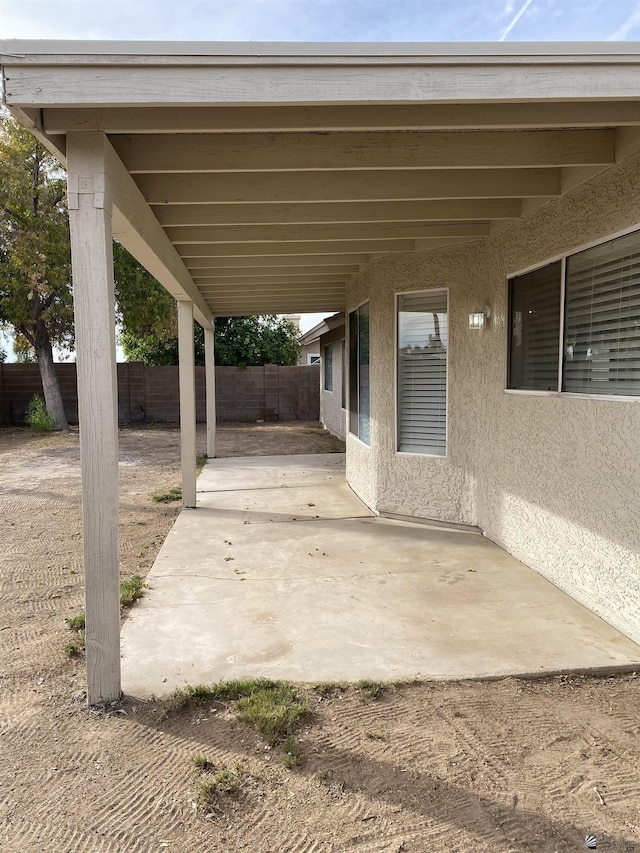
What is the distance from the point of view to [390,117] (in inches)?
121

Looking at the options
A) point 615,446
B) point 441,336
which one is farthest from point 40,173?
point 615,446

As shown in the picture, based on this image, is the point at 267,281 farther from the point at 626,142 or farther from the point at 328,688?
the point at 328,688

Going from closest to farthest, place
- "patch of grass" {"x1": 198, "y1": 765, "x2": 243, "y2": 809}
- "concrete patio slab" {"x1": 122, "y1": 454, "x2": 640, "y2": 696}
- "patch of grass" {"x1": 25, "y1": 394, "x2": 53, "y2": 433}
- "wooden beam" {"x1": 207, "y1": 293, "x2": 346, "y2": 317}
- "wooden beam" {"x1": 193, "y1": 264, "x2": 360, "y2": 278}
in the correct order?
"patch of grass" {"x1": 198, "y1": 765, "x2": 243, "y2": 809} → "concrete patio slab" {"x1": 122, "y1": 454, "x2": 640, "y2": 696} → "wooden beam" {"x1": 193, "y1": 264, "x2": 360, "y2": 278} → "wooden beam" {"x1": 207, "y1": 293, "x2": 346, "y2": 317} → "patch of grass" {"x1": 25, "y1": 394, "x2": 53, "y2": 433}

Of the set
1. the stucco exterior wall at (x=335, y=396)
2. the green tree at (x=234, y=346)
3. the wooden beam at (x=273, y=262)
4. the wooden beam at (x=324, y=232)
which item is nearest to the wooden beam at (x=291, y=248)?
the wooden beam at (x=324, y=232)

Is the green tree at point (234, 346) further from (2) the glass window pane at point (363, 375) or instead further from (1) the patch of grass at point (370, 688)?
(1) the patch of grass at point (370, 688)

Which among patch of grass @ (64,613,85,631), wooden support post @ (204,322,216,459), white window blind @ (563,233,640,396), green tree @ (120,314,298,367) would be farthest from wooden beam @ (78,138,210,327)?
green tree @ (120,314,298,367)

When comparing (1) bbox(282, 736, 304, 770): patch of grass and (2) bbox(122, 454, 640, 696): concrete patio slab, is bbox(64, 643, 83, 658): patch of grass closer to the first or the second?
(2) bbox(122, 454, 640, 696): concrete patio slab

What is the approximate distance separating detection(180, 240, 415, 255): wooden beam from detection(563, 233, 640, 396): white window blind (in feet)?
7.34

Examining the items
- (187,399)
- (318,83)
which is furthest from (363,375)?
(318,83)

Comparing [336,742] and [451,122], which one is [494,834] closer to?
[336,742]

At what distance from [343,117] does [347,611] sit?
3.19 meters

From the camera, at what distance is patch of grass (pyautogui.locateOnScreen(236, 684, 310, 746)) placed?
2904 mm

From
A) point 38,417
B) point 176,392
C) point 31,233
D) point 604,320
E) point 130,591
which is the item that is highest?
point 31,233

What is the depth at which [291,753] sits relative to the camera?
2746 millimetres
